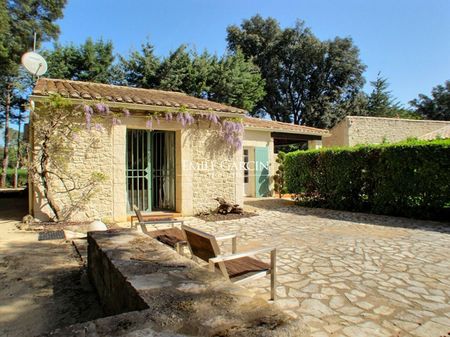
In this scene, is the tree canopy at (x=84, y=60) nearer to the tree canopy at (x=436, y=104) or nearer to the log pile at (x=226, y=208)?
the log pile at (x=226, y=208)

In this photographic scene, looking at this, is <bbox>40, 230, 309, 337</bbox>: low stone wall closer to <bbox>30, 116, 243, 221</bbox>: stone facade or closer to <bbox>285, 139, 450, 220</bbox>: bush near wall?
<bbox>30, 116, 243, 221</bbox>: stone facade

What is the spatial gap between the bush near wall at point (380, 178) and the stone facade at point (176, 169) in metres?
3.09

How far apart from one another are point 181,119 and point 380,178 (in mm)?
5825

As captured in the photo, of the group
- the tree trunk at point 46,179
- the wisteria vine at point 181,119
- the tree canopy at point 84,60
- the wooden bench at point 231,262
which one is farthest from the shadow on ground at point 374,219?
the tree canopy at point 84,60

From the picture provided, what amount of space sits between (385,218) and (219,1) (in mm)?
8610

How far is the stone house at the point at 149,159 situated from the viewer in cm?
749

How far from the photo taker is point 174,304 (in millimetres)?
1706

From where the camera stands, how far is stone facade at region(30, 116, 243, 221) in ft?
24.4

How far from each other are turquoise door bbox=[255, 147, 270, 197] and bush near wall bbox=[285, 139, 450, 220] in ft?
6.43

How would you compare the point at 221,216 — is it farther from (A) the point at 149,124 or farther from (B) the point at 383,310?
(B) the point at 383,310

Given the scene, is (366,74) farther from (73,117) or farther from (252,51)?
(73,117)

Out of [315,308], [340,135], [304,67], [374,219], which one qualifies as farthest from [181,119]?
[304,67]

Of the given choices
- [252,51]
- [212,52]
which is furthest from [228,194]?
[252,51]

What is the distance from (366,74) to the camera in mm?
27672
